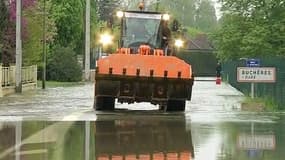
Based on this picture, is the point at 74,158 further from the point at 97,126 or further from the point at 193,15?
the point at 193,15

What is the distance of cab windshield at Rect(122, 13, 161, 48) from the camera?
78.1 feet

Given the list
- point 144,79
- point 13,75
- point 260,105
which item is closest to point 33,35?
point 13,75

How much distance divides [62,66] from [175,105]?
111 ft

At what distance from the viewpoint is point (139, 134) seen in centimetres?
1542

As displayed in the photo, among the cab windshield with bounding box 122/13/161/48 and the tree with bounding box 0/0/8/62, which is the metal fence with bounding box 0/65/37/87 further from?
the cab windshield with bounding box 122/13/161/48

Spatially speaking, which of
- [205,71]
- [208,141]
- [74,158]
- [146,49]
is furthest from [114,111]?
[205,71]

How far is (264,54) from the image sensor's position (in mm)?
36844

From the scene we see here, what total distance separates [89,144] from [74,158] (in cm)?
196

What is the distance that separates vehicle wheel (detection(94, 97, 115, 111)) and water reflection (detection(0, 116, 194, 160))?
10.1ft

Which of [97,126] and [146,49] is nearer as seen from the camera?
[97,126]

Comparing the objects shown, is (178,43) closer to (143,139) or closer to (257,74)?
(257,74)

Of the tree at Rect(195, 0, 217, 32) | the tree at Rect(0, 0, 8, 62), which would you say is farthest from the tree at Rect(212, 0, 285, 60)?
the tree at Rect(195, 0, 217, 32)

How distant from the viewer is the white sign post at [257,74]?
80.7 feet

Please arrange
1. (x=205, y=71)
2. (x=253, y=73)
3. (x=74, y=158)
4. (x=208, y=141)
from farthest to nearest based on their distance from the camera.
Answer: (x=205, y=71), (x=253, y=73), (x=208, y=141), (x=74, y=158)
